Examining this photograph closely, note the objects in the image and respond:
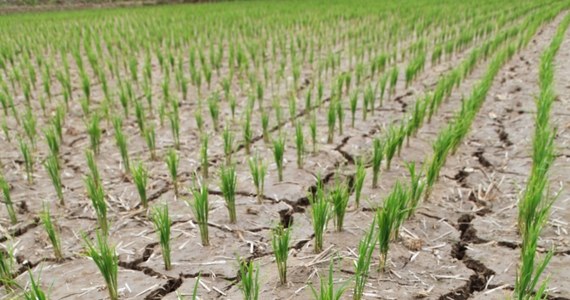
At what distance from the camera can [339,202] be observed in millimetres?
1896

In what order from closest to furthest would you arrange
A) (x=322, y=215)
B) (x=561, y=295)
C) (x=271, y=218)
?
1. (x=561, y=295)
2. (x=322, y=215)
3. (x=271, y=218)

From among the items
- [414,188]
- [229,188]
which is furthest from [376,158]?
[229,188]

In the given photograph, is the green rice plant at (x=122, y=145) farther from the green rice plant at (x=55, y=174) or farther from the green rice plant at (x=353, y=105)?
the green rice plant at (x=353, y=105)

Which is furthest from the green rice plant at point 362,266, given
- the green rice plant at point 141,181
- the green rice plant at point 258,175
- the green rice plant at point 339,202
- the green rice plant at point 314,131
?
the green rice plant at point 314,131

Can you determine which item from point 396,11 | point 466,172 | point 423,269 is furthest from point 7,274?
point 396,11

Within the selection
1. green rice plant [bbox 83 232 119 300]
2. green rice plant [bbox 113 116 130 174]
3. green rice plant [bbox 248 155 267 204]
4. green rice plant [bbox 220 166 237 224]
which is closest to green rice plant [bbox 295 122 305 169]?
green rice plant [bbox 248 155 267 204]

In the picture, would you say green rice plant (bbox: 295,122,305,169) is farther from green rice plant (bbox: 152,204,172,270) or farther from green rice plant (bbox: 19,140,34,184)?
green rice plant (bbox: 19,140,34,184)

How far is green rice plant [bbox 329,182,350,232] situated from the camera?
1.86 m

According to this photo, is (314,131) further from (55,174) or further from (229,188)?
(55,174)

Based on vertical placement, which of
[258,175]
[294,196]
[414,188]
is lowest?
[294,196]

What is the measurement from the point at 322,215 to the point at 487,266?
0.62m

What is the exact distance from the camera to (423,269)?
178 cm

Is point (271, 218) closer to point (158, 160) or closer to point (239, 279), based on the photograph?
point (239, 279)

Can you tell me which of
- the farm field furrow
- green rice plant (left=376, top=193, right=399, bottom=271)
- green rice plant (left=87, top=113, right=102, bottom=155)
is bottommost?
the farm field furrow
